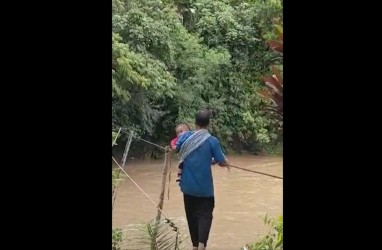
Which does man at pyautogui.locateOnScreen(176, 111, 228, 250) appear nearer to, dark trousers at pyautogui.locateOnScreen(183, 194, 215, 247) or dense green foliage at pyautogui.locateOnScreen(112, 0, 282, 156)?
dark trousers at pyautogui.locateOnScreen(183, 194, 215, 247)

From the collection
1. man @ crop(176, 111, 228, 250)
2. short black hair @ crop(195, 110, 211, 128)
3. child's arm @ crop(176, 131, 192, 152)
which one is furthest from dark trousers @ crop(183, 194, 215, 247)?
short black hair @ crop(195, 110, 211, 128)

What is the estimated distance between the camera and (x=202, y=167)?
11.5 feet

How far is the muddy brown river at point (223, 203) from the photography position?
18.2 feet

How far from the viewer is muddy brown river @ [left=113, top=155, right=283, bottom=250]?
218 inches

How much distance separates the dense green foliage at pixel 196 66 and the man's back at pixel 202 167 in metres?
5.06

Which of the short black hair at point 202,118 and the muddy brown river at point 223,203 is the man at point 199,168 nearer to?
the short black hair at point 202,118

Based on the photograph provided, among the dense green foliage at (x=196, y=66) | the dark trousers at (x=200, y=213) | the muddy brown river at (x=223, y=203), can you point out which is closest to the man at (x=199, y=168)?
the dark trousers at (x=200, y=213)

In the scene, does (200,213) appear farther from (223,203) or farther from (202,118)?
(223,203)

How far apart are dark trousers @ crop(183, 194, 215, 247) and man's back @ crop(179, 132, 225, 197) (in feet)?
0.15
